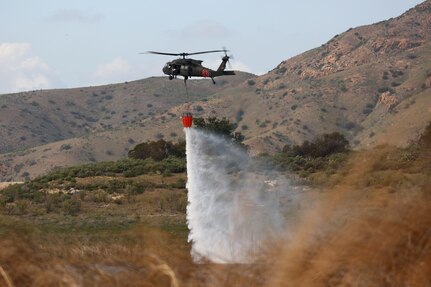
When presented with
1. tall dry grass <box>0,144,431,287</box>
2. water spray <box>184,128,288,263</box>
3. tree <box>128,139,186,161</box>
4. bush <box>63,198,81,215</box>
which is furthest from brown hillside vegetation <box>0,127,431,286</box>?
tree <box>128,139,186,161</box>

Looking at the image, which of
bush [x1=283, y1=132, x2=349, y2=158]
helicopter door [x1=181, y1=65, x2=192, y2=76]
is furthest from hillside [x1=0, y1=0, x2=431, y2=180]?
helicopter door [x1=181, y1=65, x2=192, y2=76]

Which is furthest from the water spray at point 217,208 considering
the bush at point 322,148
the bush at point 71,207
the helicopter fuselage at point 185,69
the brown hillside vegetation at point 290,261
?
the bush at point 322,148

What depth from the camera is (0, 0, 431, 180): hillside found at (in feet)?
455

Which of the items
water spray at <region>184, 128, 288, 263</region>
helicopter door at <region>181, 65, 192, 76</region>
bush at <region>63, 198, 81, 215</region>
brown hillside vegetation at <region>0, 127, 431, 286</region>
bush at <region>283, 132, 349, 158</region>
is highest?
helicopter door at <region>181, 65, 192, 76</region>

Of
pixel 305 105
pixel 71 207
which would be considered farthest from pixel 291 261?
pixel 305 105

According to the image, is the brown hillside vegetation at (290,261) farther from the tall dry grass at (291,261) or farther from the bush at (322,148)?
the bush at (322,148)

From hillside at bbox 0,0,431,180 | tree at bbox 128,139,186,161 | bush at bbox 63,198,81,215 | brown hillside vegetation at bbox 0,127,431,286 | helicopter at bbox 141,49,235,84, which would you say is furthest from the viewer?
hillside at bbox 0,0,431,180

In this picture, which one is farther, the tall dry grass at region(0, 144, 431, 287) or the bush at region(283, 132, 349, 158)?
the bush at region(283, 132, 349, 158)

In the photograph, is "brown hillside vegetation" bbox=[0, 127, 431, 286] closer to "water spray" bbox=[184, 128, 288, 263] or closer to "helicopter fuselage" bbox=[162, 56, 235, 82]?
"water spray" bbox=[184, 128, 288, 263]

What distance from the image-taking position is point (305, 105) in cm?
14925

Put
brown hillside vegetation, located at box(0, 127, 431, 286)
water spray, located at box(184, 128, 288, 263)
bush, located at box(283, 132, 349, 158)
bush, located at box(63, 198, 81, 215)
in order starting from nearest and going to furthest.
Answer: brown hillside vegetation, located at box(0, 127, 431, 286), water spray, located at box(184, 128, 288, 263), bush, located at box(63, 198, 81, 215), bush, located at box(283, 132, 349, 158)

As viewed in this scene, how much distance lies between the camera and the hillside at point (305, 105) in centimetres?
13862

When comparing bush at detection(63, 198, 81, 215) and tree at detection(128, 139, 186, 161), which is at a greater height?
tree at detection(128, 139, 186, 161)

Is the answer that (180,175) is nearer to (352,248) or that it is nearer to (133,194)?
(133,194)
